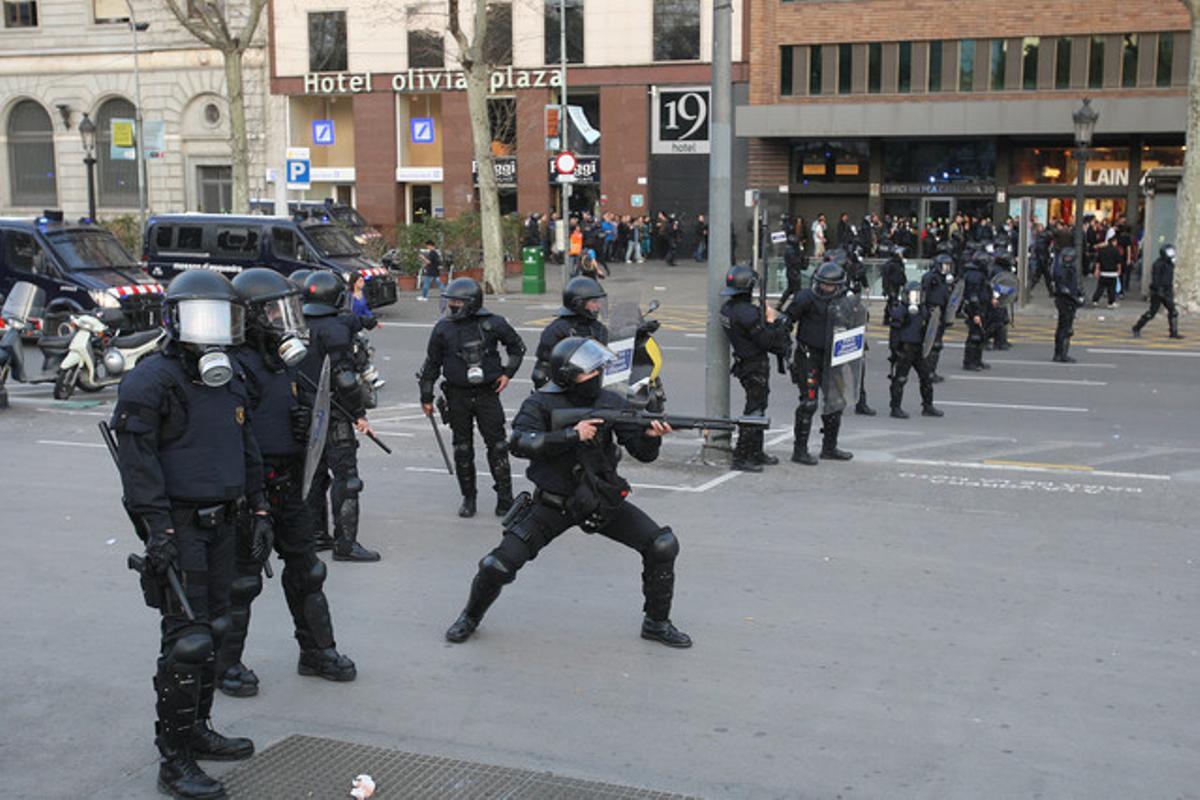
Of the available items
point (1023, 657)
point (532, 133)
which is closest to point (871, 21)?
point (532, 133)

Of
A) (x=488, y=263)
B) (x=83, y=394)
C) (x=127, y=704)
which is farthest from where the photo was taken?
(x=488, y=263)

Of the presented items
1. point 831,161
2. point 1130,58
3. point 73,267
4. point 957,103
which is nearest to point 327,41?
point 831,161

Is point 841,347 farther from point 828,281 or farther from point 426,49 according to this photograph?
point 426,49

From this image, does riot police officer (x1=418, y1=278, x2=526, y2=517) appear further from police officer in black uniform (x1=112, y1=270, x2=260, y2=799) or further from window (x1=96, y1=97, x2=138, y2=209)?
window (x1=96, y1=97, x2=138, y2=209)

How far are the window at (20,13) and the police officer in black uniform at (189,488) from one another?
50079 mm

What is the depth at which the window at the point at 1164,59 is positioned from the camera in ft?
121

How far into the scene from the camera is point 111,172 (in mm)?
49125

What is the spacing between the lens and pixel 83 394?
16.2 m

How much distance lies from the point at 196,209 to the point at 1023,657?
45320 millimetres

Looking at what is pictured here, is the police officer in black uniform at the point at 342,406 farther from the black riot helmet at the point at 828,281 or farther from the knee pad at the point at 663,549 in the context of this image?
the black riot helmet at the point at 828,281

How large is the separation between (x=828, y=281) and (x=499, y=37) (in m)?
35.1

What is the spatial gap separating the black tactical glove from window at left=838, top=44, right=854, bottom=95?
3690 cm

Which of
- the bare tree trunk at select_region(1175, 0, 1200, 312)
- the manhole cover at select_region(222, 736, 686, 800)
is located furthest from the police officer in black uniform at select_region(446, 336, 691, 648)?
the bare tree trunk at select_region(1175, 0, 1200, 312)

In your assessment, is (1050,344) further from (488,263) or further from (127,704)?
(127,704)
